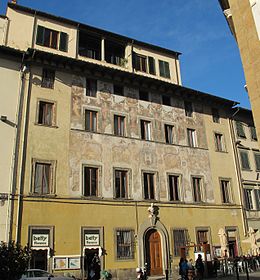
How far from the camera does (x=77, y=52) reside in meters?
24.2

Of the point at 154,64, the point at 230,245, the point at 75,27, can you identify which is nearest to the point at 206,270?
the point at 230,245

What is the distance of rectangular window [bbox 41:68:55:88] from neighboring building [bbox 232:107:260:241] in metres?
16.2

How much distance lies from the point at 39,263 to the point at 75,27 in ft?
53.1

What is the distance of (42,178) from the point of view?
64.7 ft

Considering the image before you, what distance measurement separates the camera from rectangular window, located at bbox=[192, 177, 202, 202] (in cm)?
2500

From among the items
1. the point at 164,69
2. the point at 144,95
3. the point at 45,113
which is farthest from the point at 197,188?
the point at 45,113

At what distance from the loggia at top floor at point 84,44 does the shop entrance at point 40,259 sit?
1285 cm

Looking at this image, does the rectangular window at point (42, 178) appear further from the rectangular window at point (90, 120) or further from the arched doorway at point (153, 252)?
the arched doorway at point (153, 252)

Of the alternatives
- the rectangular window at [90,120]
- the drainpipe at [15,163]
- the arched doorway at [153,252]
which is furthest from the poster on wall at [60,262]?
the rectangular window at [90,120]

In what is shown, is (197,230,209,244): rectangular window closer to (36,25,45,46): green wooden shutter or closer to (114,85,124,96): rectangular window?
(114,85,124,96): rectangular window

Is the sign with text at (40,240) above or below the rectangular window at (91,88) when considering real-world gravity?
below

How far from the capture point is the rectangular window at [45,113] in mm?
20984

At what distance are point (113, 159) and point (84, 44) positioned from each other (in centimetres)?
939

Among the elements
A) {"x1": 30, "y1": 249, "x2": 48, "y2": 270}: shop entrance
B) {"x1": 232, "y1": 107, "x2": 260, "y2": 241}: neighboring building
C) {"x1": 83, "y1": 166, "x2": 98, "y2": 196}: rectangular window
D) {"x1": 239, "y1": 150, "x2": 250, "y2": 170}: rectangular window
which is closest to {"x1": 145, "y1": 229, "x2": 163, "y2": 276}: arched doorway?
{"x1": 83, "y1": 166, "x2": 98, "y2": 196}: rectangular window
